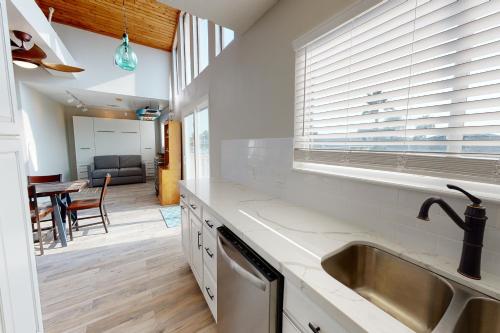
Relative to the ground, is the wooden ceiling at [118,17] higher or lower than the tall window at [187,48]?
higher

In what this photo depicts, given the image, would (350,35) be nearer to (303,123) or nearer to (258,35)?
(303,123)

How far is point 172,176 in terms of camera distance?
468 cm

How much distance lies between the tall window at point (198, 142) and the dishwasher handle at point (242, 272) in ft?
7.80

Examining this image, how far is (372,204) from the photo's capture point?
99cm

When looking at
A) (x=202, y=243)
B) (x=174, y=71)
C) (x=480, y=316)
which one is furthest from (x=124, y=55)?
(x=480, y=316)

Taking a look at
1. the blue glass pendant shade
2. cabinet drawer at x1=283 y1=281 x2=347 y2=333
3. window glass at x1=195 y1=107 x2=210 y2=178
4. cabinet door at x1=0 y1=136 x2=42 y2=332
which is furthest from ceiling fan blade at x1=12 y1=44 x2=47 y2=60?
cabinet drawer at x1=283 y1=281 x2=347 y2=333

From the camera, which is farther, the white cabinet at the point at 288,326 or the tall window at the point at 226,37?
the tall window at the point at 226,37

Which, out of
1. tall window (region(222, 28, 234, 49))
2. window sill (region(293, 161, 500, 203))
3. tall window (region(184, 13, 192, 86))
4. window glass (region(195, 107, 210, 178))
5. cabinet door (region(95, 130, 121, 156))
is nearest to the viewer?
→ window sill (region(293, 161, 500, 203))

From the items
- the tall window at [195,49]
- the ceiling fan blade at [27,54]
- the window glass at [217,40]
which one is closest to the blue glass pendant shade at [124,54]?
the ceiling fan blade at [27,54]

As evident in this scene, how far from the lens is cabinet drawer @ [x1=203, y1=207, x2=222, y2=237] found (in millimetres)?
1308

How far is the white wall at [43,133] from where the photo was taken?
13.1ft

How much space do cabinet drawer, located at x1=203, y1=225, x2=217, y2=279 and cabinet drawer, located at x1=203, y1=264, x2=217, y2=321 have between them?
0.21 feet

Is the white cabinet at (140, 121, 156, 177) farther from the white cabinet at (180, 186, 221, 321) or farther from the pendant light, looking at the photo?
the white cabinet at (180, 186, 221, 321)

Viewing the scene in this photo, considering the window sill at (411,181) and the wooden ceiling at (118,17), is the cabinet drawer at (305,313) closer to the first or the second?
the window sill at (411,181)
